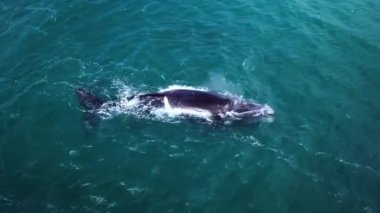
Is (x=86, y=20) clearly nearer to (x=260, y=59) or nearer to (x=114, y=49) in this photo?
(x=114, y=49)

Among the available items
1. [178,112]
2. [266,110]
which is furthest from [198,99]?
[266,110]

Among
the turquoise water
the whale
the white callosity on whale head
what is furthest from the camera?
the white callosity on whale head

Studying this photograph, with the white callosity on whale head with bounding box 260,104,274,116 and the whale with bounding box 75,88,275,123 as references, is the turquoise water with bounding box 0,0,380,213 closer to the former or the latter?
the white callosity on whale head with bounding box 260,104,274,116

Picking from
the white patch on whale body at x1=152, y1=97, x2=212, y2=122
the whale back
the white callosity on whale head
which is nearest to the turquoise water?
the white callosity on whale head

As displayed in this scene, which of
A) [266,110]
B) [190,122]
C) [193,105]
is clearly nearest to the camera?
[190,122]

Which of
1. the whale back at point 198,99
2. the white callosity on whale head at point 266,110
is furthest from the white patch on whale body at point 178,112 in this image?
the white callosity on whale head at point 266,110

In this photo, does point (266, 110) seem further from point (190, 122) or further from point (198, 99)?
point (190, 122)
